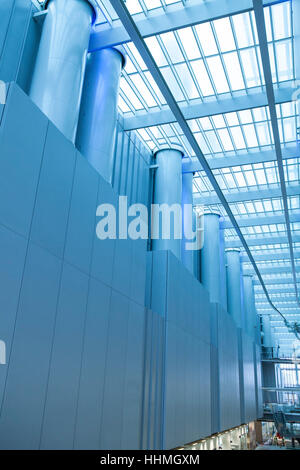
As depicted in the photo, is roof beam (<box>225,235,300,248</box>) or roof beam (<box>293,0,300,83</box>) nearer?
roof beam (<box>293,0,300,83</box>)

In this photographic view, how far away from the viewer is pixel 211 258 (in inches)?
1049

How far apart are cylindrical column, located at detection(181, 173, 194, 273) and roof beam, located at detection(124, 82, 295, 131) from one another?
488 cm

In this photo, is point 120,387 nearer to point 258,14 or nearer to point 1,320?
point 1,320

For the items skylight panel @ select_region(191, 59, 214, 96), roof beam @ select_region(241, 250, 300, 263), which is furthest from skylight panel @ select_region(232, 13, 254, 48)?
roof beam @ select_region(241, 250, 300, 263)

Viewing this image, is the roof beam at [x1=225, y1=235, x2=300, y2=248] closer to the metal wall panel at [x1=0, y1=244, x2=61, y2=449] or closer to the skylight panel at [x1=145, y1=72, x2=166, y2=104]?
the skylight panel at [x1=145, y1=72, x2=166, y2=104]

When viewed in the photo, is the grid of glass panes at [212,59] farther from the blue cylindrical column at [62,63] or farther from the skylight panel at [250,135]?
the blue cylindrical column at [62,63]

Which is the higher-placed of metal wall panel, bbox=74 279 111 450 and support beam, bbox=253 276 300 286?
support beam, bbox=253 276 300 286

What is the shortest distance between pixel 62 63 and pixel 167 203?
8751 mm

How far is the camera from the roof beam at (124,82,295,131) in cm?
1627

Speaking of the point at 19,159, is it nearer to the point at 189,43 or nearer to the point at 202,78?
the point at 189,43

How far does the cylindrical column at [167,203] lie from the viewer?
1748cm

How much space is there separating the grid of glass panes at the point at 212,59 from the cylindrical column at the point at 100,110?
2359mm

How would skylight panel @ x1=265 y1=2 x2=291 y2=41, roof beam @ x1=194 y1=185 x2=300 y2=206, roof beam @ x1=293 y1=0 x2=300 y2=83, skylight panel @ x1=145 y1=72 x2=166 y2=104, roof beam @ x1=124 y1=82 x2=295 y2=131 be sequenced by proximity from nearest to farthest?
1. roof beam @ x1=293 y1=0 x2=300 y2=83
2. skylight panel @ x1=265 y1=2 x2=291 y2=41
3. roof beam @ x1=124 y1=82 x2=295 y2=131
4. skylight panel @ x1=145 y1=72 x2=166 y2=104
5. roof beam @ x1=194 y1=185 x2=300 y2=206

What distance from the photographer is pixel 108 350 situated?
10.4 metres
